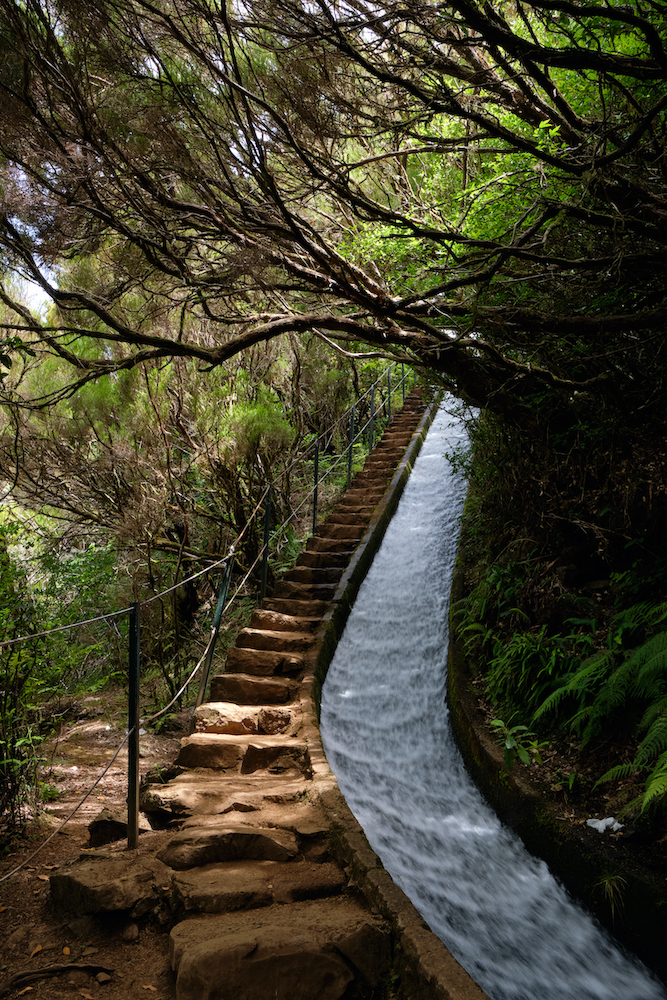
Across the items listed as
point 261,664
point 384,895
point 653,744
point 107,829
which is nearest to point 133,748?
Answer: point 107,829

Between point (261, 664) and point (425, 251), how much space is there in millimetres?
5124

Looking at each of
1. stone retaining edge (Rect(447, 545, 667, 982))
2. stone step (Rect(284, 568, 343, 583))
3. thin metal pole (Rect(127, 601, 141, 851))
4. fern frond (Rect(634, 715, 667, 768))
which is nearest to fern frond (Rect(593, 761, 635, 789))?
fern frond (Rect(634, 715, 667, 768))

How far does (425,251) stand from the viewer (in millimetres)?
7566

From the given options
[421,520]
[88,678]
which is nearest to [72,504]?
[88,678]

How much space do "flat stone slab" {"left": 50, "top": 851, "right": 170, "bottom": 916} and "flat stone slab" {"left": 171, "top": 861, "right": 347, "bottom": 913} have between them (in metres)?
0.12

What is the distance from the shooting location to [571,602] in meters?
5.52

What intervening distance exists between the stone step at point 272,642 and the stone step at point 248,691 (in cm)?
66

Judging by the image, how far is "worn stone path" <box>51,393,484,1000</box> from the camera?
8.20 ft

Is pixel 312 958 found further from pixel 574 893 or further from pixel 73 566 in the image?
pixel 73 566

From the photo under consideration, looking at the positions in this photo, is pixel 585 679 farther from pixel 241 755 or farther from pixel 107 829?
pixel 107 829

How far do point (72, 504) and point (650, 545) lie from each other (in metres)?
6.19

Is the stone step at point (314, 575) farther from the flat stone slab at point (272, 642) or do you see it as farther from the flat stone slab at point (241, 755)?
the flat stone slab at point (241, 755)

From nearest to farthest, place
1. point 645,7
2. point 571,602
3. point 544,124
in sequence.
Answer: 1. point 544,124
2. point 645,7
3. point 571,602

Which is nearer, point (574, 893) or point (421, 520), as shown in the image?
point (574, 893)
